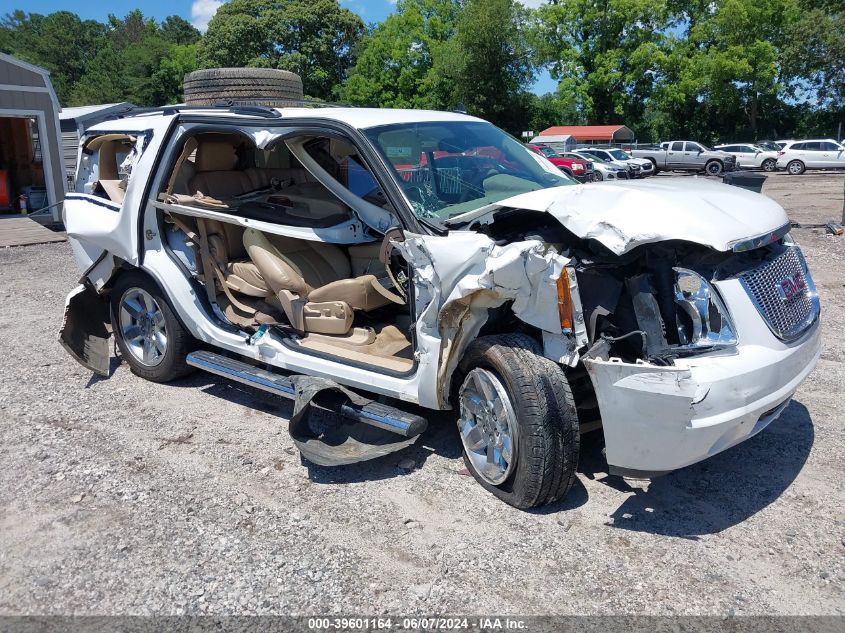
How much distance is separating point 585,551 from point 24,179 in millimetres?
22647

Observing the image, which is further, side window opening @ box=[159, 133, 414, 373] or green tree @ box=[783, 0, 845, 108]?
green tree @ box=[783, 0, 845, 108]

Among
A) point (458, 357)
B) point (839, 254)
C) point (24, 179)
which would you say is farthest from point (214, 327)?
point (24, 179)

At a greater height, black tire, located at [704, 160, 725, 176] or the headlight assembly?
the headlight assembly

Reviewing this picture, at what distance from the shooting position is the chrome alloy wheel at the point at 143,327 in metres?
5.57

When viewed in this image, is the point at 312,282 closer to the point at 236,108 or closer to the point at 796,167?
the point at 236,108

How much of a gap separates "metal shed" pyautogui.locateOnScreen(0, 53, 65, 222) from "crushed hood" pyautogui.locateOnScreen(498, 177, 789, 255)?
14.2m

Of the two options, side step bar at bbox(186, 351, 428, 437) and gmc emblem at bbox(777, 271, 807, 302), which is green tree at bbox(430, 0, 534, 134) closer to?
side step bar at bbox(186, 351, 428, 437)

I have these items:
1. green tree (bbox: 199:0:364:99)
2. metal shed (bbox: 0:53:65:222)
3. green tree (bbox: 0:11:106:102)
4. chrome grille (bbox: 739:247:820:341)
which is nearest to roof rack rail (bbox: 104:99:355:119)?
chrome grille (bbox: 739:247:820:341)

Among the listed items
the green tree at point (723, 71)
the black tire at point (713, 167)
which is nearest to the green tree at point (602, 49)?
the green tree at point (723, 71)

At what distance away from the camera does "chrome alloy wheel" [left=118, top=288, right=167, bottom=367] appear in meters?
5.57

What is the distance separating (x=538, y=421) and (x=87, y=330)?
4210mm

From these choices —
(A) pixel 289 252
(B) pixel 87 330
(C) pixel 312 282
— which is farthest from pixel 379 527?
(B) pixel 87 330

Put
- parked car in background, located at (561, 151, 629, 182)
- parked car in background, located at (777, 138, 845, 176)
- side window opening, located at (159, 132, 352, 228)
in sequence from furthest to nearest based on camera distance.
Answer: parked car in background, located at (777, 138, 845, 176) → parked car in background, located at (561, 151, 629, 182) → side window opening, located at (159, 132, 352, 228)

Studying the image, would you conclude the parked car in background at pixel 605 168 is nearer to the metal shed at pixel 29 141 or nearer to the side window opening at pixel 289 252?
the metal shed at pixel 29 141
